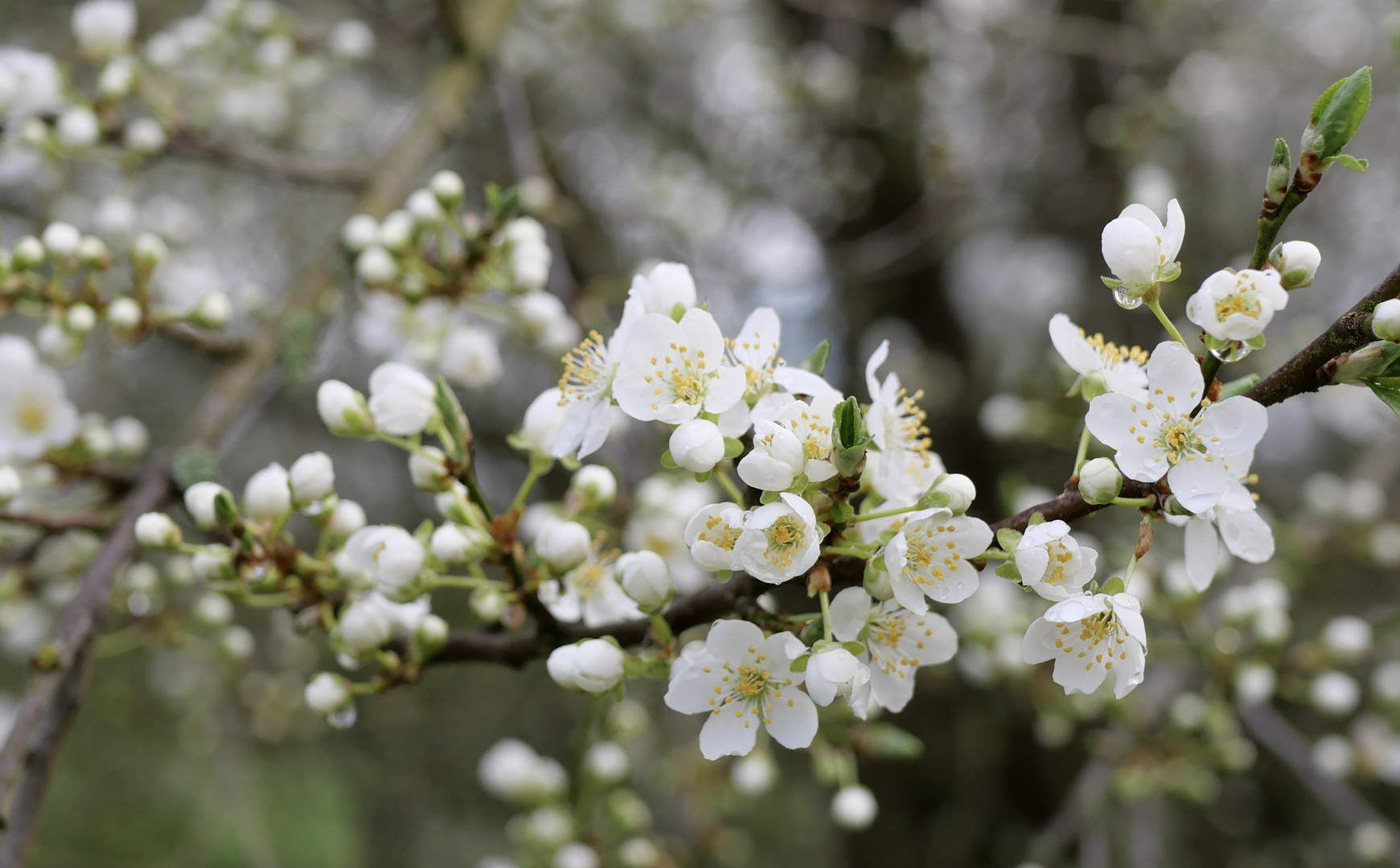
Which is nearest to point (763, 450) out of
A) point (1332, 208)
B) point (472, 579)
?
point (472, 579)

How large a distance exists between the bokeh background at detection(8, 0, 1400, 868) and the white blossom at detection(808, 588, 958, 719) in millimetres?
1334

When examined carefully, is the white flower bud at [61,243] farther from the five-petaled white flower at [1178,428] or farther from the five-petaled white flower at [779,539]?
the five-petaled white flower at [1178,428]

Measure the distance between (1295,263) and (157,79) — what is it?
9.92 feet

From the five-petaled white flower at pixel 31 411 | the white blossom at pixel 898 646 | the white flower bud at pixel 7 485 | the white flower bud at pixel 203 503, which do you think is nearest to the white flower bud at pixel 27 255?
the five-petaled white flower at pixel 31 411

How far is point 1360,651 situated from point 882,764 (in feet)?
7.45

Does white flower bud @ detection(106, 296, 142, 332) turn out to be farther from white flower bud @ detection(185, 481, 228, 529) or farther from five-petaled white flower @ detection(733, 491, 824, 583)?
five-petaled white flower @ detection(733, 491, 824, 583)

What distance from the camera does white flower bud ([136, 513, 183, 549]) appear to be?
1317 mm

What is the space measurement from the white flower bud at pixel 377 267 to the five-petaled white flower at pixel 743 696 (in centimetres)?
117

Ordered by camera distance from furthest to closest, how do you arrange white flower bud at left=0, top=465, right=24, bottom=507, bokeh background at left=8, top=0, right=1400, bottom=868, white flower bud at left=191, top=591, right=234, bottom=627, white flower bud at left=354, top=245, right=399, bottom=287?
bokeh background at left=8, top=0, right=1400, bottom=868 < white flower bud at left=191, top=591, right=234, bottom=627 < white flower bud at left=354, top=245, right=399, bottom=287 < white flower bud at left=0, top=465, right=24, bottom=507

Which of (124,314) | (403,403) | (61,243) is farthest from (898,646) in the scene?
(61,243)

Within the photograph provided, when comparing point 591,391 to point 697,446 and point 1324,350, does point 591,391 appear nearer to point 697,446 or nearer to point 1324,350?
point 697,446

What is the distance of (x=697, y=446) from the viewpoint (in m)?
0.99

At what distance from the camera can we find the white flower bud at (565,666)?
112 centimetres

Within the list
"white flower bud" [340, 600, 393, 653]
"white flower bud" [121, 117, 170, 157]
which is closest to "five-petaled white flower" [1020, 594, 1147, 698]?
"white flower bud" [340, 600, 393, 653]
